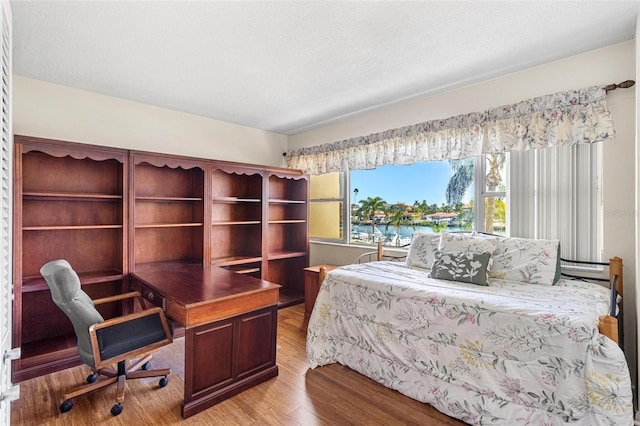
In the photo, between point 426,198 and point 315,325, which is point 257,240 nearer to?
point 315,325

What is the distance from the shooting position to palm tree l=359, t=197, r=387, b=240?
13.3 ft

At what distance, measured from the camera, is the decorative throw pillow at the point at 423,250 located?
3.01 meters

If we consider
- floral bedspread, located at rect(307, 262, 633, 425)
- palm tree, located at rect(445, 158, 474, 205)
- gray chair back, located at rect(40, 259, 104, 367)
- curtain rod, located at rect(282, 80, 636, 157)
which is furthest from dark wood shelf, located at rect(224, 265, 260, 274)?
curtain rod, located at rect(282, 80, 636, 157)

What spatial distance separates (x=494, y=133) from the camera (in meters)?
2.83

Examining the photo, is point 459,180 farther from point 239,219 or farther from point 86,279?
point 86,279

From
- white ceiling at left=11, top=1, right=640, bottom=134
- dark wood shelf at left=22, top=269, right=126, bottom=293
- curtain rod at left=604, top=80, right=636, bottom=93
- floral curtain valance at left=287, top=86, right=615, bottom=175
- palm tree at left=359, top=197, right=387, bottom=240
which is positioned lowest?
dark wood shelf at left=22, top=269, right=126, bottom=293

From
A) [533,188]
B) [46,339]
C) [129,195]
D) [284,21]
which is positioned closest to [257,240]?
[129,195]

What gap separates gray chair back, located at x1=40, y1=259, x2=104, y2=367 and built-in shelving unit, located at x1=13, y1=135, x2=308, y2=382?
0.76m

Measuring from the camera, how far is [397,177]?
3885mm

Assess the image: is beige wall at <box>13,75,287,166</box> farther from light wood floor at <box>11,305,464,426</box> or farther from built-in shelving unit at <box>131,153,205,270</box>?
light wood floor at <box>11,305,464,426</box>

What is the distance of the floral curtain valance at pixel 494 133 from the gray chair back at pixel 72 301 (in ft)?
9.93

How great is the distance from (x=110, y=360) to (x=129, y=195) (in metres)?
1.59

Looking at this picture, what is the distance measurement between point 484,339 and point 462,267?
0.71 metres

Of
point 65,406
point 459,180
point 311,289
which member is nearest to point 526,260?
point 459,180
